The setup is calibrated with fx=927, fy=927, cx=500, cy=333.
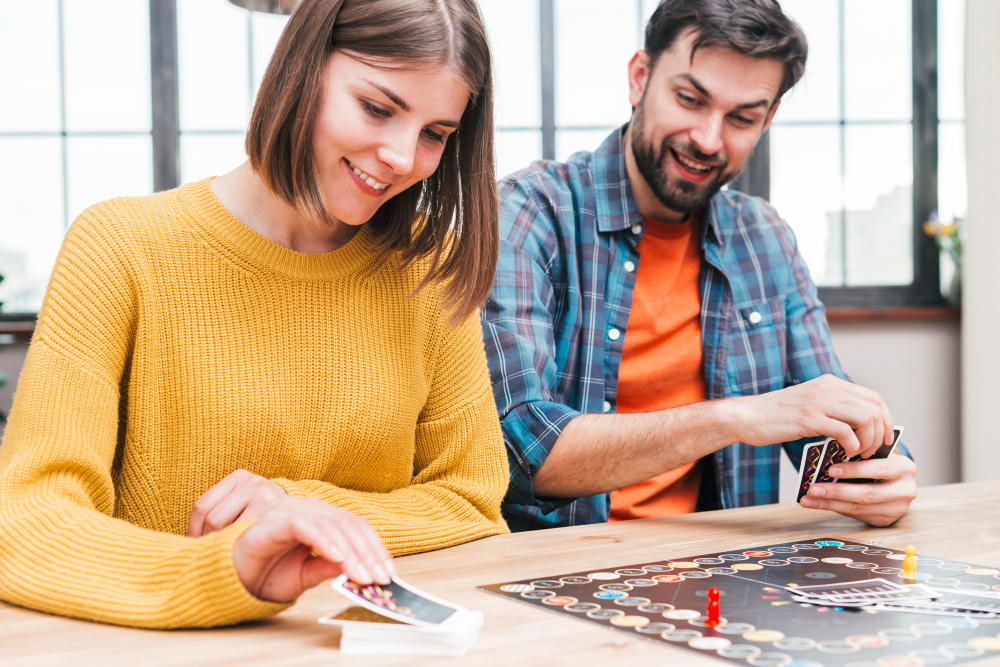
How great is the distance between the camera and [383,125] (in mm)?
993

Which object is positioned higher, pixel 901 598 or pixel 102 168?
pixel 102 168

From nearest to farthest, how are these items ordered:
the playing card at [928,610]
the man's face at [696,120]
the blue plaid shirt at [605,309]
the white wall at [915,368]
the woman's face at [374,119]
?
the playing card at [928,610]
the woman's face at [374,119]
the blue plaid shirt at [605,309]
the man's face at [696,120]
the white wall at [915,368]

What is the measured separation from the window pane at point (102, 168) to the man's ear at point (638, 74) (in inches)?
87.5

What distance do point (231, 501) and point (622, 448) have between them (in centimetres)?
61

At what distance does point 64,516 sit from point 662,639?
0.51 metres

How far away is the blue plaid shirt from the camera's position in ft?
4.79

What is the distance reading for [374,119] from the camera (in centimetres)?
99

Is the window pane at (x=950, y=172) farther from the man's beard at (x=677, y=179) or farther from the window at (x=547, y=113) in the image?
the man's beard at (x=677, y=179)

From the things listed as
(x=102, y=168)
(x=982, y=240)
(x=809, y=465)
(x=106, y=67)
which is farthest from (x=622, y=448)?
(x=106, y=67)

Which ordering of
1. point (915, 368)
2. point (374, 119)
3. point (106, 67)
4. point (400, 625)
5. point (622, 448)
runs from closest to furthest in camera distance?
point (400, 625), point (374, 119), point (622, 448), point (915, 368), point (106, 67)

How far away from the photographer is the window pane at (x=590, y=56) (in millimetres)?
3422

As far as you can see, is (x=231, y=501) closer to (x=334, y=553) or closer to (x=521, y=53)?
(x=334, y=553)

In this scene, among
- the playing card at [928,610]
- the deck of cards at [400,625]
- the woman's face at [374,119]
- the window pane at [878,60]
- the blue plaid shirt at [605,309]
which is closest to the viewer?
the deck of cards at [400,625]

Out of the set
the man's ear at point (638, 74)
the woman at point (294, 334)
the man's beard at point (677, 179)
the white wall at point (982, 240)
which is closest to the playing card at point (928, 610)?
the woman at point (294, 334)
